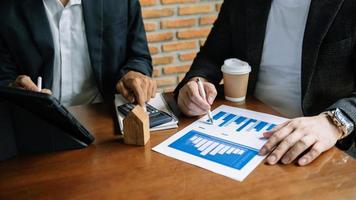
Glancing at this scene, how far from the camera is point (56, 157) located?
0.91 meters

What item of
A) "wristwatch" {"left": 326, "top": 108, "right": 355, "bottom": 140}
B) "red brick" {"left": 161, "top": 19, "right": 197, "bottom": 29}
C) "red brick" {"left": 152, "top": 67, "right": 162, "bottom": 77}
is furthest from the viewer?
"red brick" {"left": 152, "top": 67, "right": 162, "bottom": 77}

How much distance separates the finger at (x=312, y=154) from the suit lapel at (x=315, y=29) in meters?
0.34

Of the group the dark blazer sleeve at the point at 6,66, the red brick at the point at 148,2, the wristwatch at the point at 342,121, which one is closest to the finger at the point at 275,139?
the wristwatch at the point at 342,121

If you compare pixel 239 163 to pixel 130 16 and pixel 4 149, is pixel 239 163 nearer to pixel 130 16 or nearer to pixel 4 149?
pixel 4 149

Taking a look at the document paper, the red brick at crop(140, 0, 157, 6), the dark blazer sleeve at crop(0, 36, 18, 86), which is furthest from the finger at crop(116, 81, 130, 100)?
the red brick at crop(140, 0, 157, 6)

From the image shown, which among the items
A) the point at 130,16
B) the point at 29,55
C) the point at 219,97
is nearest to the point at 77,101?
the point at 29,55

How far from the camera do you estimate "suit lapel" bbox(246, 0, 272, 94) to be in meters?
1.29

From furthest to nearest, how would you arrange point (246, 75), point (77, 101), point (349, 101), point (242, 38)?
1. point (77, 101)
2. point (242, 38)
3. point (246, 75)
4. point (349, 101)

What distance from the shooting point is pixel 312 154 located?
2.78ft

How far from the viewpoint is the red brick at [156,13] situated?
249cm

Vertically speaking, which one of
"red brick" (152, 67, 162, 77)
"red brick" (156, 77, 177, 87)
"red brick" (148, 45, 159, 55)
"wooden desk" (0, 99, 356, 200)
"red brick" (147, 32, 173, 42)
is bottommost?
"red brick" (156, 77, 177, 87)

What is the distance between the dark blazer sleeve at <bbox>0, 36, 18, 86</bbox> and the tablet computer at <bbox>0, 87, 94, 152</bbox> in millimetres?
542

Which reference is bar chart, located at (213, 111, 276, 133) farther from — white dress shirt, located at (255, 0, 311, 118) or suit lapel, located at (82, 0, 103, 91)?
suit lapel, located at (82, 0, 103, 91)

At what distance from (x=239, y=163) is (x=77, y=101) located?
2.85 feet
